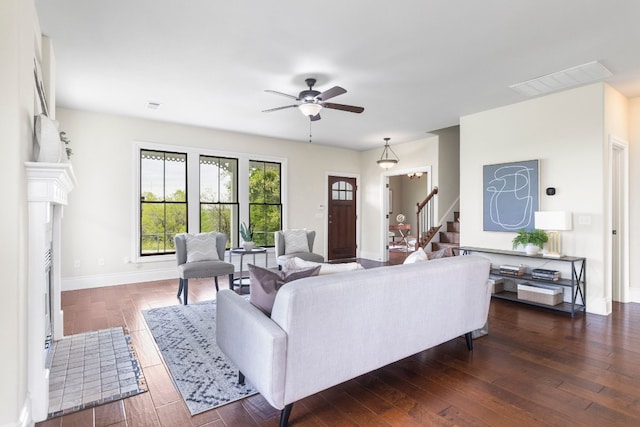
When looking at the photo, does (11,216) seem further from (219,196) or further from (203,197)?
(219,196)

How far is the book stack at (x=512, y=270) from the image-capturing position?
4.48 metres

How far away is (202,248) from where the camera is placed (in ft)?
15.5

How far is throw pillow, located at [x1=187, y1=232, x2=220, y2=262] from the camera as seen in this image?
4.63 meters

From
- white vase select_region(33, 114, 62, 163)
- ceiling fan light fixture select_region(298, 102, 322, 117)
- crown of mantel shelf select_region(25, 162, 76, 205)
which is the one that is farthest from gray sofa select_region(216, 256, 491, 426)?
ceiling fan light fixture select_region(298, 102, 322, 117)

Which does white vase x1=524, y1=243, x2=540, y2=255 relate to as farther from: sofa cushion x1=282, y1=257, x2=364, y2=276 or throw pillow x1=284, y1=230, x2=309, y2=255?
throw pillow x1=284, y1=230, x2=309, y2=255

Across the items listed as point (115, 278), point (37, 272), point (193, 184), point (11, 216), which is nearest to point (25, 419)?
point (37, 272)

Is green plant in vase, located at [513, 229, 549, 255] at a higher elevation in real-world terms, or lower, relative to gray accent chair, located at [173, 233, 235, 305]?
higher

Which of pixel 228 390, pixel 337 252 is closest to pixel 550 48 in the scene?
pixel 228 390

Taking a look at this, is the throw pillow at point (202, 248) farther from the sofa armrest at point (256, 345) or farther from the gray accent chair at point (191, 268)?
the sofa armrest at point (256, 345)

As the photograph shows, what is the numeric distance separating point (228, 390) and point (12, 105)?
208cm

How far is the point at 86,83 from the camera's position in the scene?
13.6 ft

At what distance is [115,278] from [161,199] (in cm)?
149

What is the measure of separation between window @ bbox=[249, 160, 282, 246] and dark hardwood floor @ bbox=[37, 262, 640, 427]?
12.1ft

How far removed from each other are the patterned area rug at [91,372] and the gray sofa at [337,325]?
0.77 m
